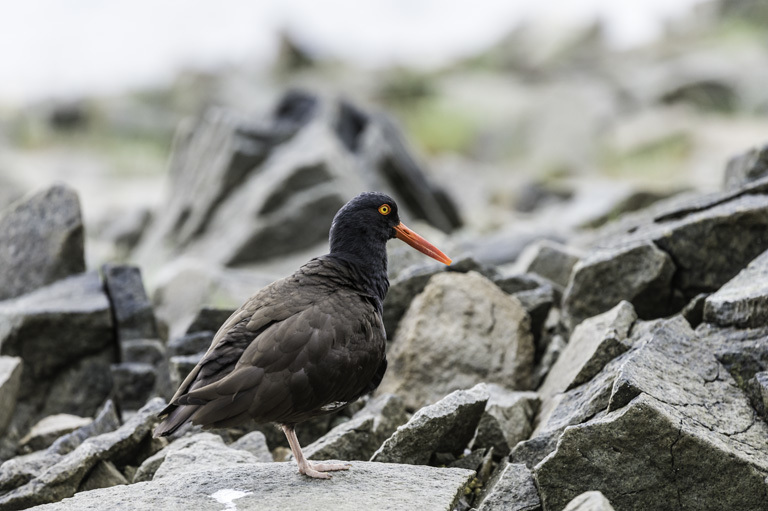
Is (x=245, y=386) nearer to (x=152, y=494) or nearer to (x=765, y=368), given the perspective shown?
(x=152, y=494)

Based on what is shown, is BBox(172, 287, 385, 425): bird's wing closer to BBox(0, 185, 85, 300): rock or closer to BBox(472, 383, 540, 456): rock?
BBox(472, 383, 540, 456): rock

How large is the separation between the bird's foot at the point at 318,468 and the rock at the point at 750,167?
474 centimetres

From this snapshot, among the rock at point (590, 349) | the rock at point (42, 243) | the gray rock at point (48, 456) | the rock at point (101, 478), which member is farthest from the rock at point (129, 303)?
the rock at point (590, 349)

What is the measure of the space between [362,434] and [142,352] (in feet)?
10.1

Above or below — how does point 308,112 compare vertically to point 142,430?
above

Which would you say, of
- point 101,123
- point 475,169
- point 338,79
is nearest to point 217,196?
point 475,169

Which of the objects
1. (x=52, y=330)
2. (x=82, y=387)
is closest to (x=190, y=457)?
(x=82, y=387)

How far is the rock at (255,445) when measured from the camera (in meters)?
6.01

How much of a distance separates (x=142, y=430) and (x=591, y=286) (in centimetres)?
389

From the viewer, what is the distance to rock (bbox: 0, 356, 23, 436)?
6.73m

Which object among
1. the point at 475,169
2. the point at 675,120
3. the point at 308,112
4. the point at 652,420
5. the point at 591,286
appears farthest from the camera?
the point at 475,169

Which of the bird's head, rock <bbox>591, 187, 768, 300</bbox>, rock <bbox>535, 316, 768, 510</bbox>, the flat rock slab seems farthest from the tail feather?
rock <bbox>591, 187, 768, 300</bbox>

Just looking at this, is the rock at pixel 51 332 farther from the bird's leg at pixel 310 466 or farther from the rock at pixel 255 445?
the bird's leg at pixel 310 466

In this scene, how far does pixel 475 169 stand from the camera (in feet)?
81.5
